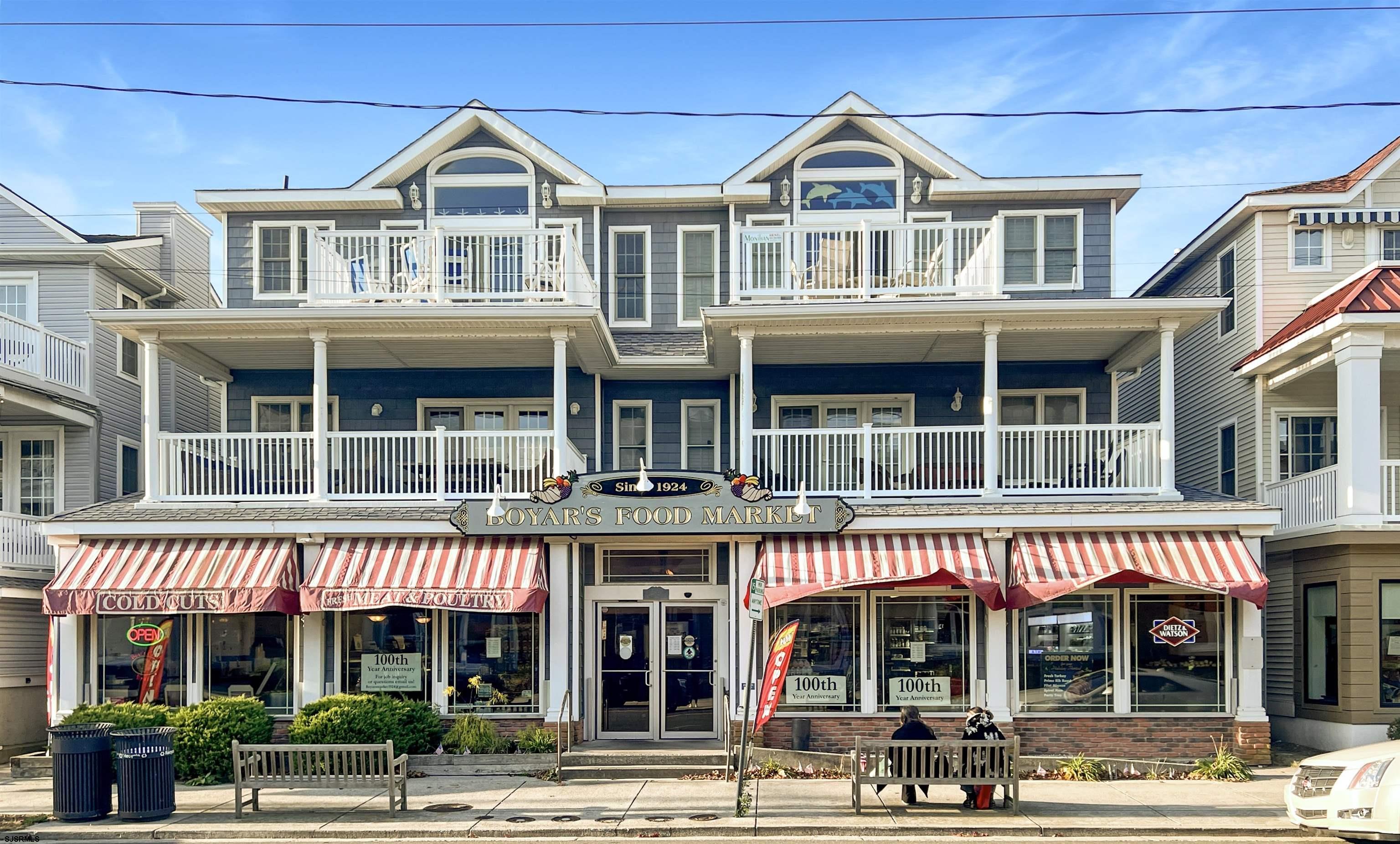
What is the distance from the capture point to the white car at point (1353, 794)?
1165 centimetres

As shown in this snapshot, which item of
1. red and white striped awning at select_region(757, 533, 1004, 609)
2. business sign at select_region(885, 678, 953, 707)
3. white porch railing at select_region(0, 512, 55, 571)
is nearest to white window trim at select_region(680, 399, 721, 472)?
red and white striped awning at select_region(757, 533, 1004, 609)

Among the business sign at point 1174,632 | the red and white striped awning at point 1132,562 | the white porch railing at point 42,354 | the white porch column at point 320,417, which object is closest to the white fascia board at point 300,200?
the white porch railing at point 42,354

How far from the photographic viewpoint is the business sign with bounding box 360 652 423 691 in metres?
18.8

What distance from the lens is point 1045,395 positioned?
71.2 ft

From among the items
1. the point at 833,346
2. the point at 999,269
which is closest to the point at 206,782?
the point at 833,346

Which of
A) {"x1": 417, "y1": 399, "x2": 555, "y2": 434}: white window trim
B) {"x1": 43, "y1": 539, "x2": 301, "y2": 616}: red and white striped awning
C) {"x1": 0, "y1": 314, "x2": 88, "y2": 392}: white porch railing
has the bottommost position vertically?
{"x1": 43, "y1": 539, "x2": 301, "y2": 616}: red and white striped awning

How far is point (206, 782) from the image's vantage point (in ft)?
55.5

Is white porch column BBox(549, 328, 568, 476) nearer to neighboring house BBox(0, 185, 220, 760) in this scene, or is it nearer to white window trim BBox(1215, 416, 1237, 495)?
neighboring house BBox(0, 185, 220, 760)

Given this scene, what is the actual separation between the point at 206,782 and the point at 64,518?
4647 millimetres

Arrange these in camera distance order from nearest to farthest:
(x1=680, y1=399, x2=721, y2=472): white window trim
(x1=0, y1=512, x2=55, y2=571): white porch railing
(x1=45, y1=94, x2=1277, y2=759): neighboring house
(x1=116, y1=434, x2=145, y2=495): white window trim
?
(x1=45, y1=94, x2=1277, y2=759): neighboring house
(x1=0, y1=512, x2=55, y2=571): white porch railing
(x1=680, y1=399, x2=721, y2=472): white window trim
(x1=116, y1=434, x2=145, y2=495): white window trim

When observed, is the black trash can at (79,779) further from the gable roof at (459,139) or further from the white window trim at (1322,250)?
the white window trim at (1322,250)

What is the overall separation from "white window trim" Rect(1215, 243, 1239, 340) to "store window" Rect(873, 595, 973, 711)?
8.98 metres

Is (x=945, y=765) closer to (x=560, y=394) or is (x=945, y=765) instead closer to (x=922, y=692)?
(x=922, y=692)

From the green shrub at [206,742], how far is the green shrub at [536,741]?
12.2 feet
